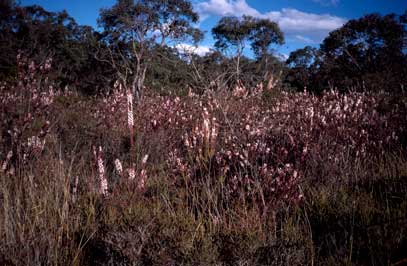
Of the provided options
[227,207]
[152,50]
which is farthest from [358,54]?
[227,207]

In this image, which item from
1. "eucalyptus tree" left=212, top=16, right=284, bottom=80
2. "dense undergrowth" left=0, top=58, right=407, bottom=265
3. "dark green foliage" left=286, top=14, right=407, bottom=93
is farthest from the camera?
"eucalyptus tree" left=212, top=16, right=284, bottom=80

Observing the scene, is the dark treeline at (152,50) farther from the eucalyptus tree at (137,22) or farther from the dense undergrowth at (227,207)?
the dense undergrowth at (227,207)

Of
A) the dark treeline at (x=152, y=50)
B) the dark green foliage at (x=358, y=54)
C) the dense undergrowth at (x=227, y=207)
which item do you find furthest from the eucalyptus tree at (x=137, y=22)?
the dense undergrowth at (x=227, y=207)

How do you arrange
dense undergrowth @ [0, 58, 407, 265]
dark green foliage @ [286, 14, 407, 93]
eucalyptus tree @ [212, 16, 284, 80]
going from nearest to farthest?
dense undergrowth @ [0, 58, 407, 265] → dark green foliage @ [286, 14, 407, 93] → eucalyptus tree @ [212, 16, 284, 80]

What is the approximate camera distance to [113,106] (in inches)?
286

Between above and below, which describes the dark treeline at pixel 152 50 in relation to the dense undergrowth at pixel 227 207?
above

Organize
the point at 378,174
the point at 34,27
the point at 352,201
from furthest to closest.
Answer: the point at 34,27 → the point at 378,174 → the point at 352,201

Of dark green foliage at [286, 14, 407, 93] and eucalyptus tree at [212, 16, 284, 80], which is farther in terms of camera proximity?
eucalyptus tree at [212, 16, 284, 80]

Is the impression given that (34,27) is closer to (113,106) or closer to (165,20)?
(165,20)

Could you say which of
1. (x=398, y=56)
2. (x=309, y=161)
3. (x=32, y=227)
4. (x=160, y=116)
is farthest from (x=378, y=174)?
(x=398, y=56)

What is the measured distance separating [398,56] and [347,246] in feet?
62.3

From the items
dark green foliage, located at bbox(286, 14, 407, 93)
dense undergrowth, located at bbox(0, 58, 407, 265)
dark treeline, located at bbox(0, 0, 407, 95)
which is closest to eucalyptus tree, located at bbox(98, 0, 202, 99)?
dark treeline, located at bbox(0, 0, 407, 95)

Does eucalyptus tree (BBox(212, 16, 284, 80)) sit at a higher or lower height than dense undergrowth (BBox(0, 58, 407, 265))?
higher

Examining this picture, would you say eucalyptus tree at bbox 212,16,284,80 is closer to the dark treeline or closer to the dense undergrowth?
the dark treeline
